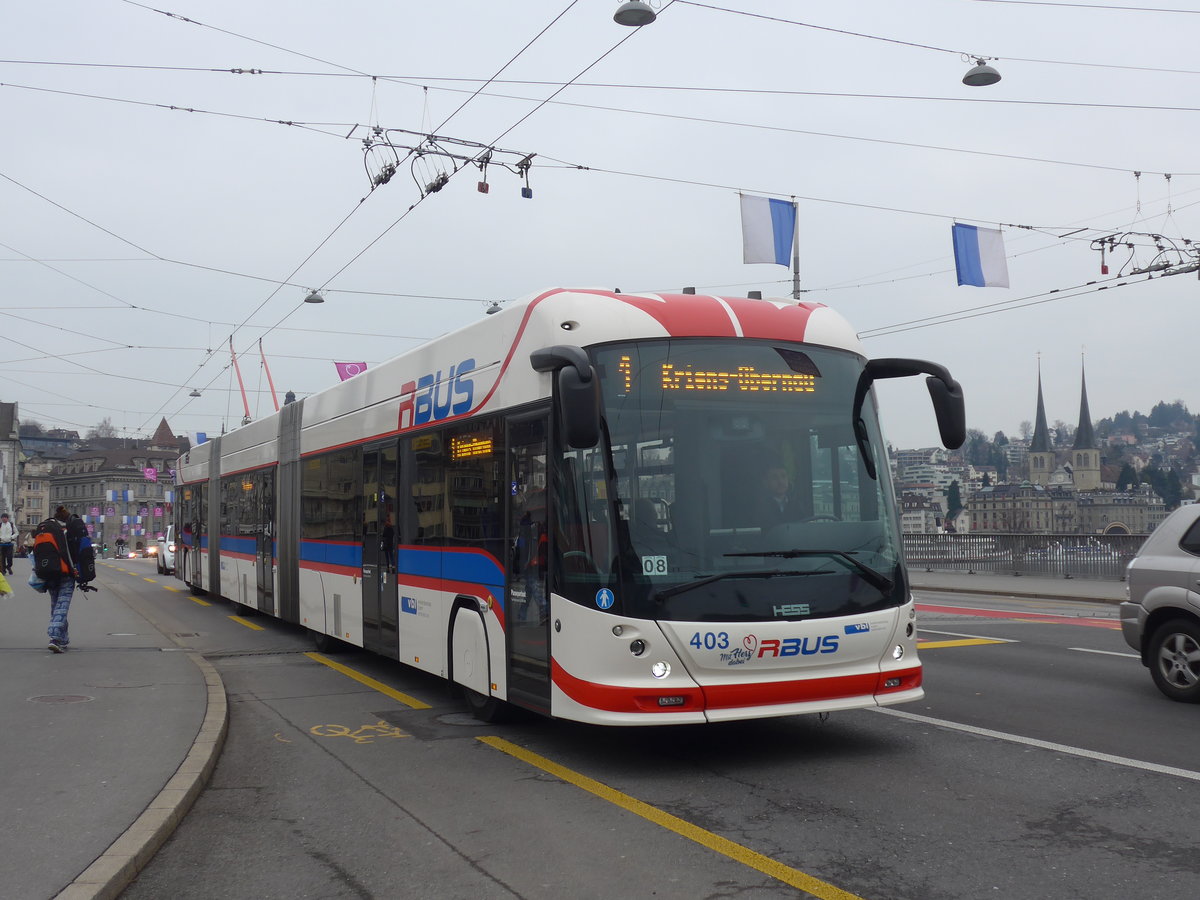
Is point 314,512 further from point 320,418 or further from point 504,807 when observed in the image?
point 504,807

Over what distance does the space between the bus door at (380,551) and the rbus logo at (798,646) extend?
4734 millimetres

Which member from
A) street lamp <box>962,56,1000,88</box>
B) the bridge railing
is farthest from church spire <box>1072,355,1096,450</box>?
street lamp <box>962,56,1000,88</box>

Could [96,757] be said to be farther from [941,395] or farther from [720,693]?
[941,395]

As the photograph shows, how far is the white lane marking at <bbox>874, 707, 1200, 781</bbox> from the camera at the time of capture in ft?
23.4

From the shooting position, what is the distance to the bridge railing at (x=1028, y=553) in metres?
27.5

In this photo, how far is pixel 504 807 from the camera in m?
6.64

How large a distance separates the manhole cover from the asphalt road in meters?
1.24

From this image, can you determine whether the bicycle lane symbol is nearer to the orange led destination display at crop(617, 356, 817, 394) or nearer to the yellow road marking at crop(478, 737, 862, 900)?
the yellow road marking at crop(478, 737, 862, 900)

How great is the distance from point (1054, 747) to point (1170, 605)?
2.44 m

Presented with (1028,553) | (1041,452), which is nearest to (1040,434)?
(1041,452)

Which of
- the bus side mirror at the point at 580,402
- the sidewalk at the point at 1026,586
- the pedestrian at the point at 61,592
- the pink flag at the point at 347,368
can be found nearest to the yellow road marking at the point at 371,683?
the pedestrian at the point at 61,592

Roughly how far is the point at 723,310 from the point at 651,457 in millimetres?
1361

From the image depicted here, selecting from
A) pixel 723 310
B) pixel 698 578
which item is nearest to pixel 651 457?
pixel 698 578

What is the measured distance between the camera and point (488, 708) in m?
9.22
